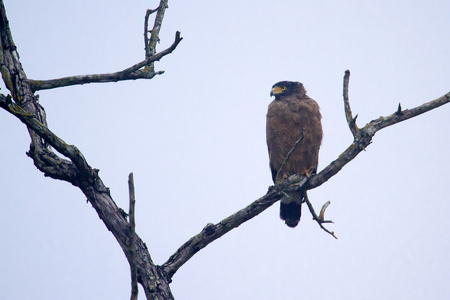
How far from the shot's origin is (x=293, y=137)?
5.64 meters

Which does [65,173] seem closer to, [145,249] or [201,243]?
[145,249]

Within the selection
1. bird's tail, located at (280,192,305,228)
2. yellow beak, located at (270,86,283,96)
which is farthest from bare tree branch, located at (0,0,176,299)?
yellow beak, located at (270,86,283,96)

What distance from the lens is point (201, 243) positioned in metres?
3.37

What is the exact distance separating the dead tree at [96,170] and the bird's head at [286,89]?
2570 millimetres

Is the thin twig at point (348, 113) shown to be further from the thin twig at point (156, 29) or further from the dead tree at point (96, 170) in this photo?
the thin twig at point (156, 29)

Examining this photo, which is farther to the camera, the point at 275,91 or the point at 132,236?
the point at 275,91

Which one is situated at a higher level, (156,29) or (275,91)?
(275,91)

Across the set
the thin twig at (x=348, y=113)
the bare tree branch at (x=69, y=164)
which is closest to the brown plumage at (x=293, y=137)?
the thin twig at (x=348, y=113)

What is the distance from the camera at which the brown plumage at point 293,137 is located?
5645 mm

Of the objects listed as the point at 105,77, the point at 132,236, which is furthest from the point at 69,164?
the point at 132,236

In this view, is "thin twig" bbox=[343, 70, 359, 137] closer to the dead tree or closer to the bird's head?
the dead tree

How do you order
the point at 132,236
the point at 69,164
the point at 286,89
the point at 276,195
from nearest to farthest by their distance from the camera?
the point at 132,236 < the point at 69,164 < the point at 276,195 < the point at 286,89

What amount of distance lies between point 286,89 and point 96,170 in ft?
→ 11.7

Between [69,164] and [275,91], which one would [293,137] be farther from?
[69,164]
